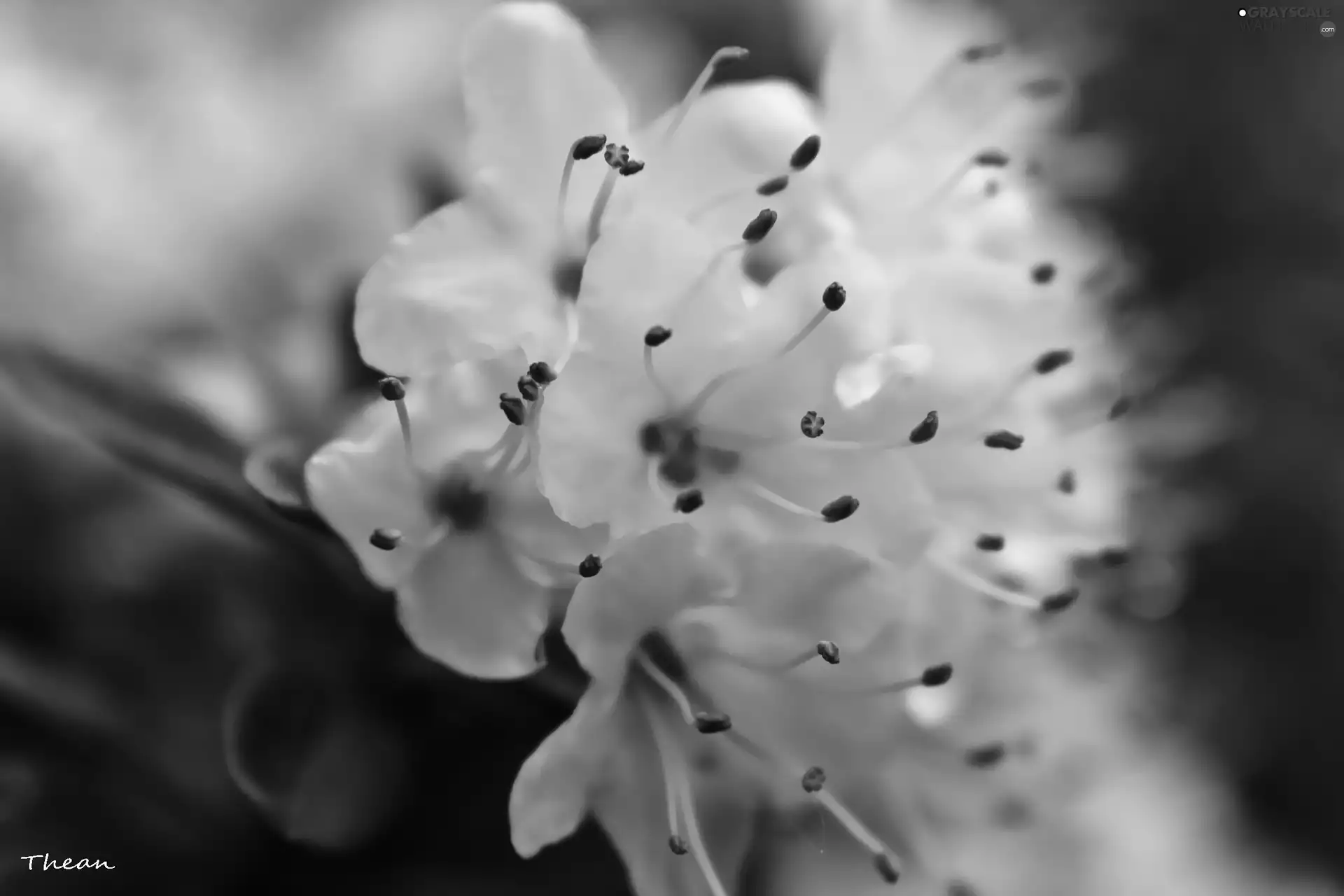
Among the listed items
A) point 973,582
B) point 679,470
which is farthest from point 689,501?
point 973,582

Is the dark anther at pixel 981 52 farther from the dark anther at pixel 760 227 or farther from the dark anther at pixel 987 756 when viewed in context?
the dark anther at pixel 987 756

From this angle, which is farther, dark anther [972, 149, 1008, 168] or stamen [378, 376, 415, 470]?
dark anther [972, 149, 1008, 168]

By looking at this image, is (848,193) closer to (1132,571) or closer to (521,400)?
(521,400)

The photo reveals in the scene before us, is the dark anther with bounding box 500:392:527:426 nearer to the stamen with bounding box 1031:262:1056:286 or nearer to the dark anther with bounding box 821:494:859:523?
the dark anther with bounding box 821:494:859:523

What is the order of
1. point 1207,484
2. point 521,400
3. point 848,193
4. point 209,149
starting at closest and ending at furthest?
point 521,400, point 848,193, point 209,149, point 1207,484

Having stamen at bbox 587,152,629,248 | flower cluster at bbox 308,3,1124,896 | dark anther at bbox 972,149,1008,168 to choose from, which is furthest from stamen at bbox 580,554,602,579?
dark anther at bbox 972,149,1008,168

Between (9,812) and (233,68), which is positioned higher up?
(233,68)

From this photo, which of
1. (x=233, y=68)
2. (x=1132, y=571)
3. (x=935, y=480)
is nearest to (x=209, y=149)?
(x=233, y=68)
